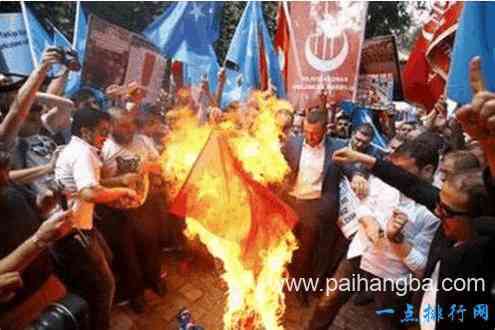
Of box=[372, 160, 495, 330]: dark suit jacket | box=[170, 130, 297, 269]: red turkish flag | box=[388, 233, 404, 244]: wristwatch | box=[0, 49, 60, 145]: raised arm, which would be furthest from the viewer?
box=[388, 233, 404, 244]: wristwatch

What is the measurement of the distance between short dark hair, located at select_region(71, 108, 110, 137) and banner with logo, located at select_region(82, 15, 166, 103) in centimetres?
198

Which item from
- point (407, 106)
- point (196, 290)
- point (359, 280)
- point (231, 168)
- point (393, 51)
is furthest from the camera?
point (407, 106)

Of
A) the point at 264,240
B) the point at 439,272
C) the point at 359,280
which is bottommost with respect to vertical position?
the point at 359,280

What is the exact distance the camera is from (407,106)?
7445 mm

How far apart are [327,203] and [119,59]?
10.8ft

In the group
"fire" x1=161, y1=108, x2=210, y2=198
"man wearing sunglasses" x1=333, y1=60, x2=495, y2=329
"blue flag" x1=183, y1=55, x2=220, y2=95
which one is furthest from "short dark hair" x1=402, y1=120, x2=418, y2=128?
"man wearing sunglasses" x1=333, y1=60, x2=495, y2=329

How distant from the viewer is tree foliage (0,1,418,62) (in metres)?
15.2

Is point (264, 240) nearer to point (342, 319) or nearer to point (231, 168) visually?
point (231, 168)

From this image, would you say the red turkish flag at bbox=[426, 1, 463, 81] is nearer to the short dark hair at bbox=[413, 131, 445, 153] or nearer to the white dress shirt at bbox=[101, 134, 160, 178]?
the short dark hair at bbox=[413, 131, 445, 153]

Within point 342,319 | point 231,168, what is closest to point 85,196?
point 231,168

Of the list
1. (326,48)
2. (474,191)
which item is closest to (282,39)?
(326,48)

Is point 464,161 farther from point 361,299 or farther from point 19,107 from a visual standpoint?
point 19,107

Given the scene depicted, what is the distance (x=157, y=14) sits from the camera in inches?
651

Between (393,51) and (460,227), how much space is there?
14.9ft
